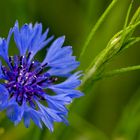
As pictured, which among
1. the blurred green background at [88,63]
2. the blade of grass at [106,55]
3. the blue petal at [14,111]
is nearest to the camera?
the blue petal at [14,111]

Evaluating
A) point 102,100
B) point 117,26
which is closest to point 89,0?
point 117,26

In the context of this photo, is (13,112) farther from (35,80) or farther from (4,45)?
(35,80)

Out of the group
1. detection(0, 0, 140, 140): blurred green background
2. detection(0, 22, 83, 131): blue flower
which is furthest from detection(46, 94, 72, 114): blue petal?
detection(0, 0, 140, 140): blurred green background

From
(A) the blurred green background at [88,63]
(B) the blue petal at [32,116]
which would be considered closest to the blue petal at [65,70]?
(B) the blue petal at [32,116]

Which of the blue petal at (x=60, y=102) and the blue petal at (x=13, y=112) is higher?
the blue petal at (x=13, y=112)

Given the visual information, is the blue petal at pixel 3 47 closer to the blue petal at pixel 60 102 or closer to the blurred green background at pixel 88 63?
the blue petal at pixel 60 102

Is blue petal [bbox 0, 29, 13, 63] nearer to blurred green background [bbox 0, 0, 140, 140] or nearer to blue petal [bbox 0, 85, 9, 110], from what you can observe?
blue petal [bbox 0, 85, 9, 110]

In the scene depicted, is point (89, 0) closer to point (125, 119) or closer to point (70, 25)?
point (70, 25)
